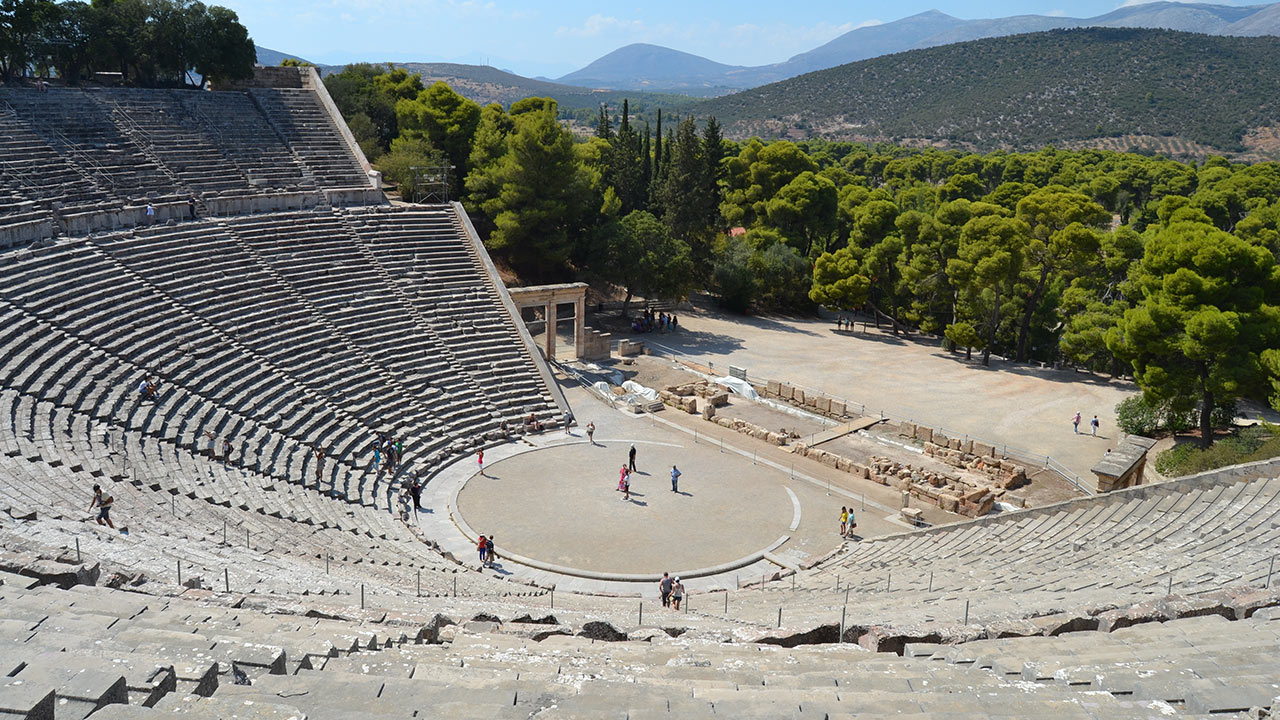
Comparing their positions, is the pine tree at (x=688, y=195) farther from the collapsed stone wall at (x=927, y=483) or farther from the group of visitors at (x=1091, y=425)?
the collapsed stone wall at (x=927, y=483)

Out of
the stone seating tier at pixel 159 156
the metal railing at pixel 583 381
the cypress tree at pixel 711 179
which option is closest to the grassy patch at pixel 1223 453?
the metal railing at pixel 583 381

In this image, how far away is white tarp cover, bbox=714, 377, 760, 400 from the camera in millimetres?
33844

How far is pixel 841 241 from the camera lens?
5822 centimetres

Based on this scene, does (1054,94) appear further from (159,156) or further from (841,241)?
(159,156)

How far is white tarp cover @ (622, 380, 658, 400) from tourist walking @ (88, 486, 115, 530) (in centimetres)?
1990

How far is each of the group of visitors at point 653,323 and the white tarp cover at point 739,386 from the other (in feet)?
31.1

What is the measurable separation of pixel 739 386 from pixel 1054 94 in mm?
139571

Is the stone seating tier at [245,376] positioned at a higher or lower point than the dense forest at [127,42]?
lower

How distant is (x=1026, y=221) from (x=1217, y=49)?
473 feet

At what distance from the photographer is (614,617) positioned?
1382cm

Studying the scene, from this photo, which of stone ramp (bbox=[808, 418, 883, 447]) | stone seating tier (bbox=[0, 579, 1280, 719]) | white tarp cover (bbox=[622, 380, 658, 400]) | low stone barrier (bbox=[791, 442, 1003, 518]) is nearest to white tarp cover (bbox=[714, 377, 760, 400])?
white tarp cover (bbox=[622, 380, 658, 400])

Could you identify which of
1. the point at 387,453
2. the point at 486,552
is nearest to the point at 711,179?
the point at 387,453

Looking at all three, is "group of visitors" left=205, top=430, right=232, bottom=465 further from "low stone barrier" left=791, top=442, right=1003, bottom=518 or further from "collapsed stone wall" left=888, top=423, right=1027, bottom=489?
"collapsed stone wall" left=888, top=423, right=1027, bottom=489

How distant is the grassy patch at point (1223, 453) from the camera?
22014 millimetres
